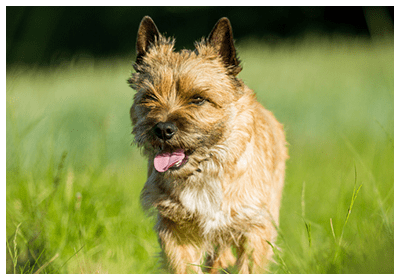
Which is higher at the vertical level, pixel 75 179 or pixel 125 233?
Answer: pixel 75 179

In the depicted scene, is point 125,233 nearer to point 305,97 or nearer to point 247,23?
→ point 305,97

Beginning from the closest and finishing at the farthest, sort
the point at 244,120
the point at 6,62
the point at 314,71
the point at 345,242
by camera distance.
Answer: the point at 345,242 < the point at 244,120 < the point at 6,62 < the point at 314,71

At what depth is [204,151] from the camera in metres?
2.75

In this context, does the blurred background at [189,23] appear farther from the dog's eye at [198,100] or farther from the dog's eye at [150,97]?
the dog's eye at [198,100]

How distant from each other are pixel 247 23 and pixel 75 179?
592 cm

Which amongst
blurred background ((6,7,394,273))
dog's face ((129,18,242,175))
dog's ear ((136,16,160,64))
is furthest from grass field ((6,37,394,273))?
dog's ear ((136,16,160,64))

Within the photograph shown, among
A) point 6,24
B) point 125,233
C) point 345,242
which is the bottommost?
point 125,233

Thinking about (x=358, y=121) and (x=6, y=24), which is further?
(x=358, y=121)

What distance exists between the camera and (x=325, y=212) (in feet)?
15.0

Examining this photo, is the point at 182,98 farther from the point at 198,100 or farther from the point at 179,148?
the point at 179,148

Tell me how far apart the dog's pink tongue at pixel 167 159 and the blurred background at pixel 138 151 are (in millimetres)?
627

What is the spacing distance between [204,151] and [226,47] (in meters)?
0.96

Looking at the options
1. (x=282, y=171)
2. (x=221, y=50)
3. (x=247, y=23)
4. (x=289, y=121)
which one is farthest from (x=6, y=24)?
(x=247, y=23)

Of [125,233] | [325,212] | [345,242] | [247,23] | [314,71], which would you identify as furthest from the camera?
[247,23]
